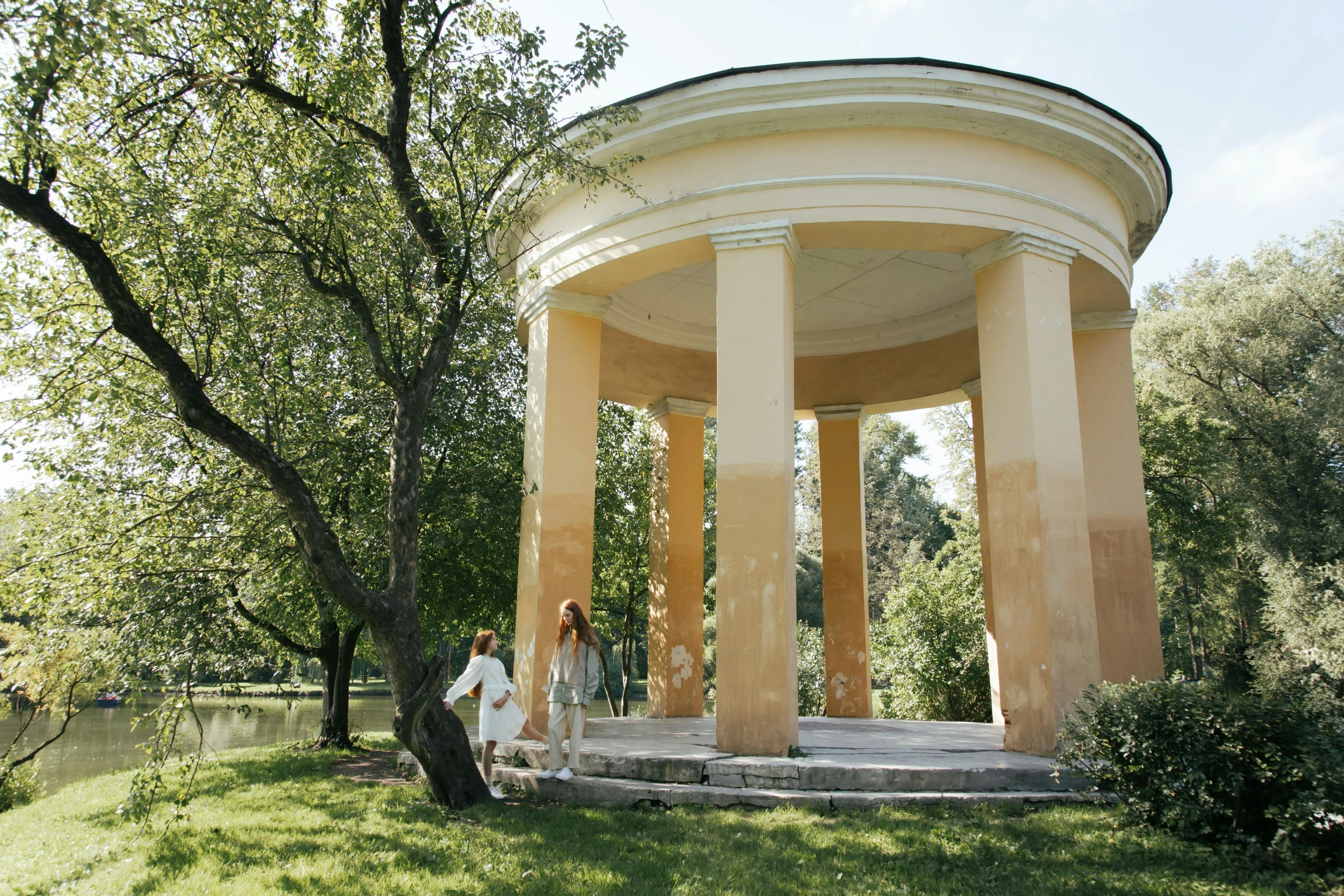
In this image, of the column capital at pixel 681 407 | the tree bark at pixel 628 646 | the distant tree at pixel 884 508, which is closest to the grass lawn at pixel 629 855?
the column capital at pixel 681 407

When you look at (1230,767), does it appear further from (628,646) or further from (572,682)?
(628,646)

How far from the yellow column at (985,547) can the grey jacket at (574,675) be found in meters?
5.92

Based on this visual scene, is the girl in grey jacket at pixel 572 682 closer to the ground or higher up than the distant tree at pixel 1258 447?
closer to the ground

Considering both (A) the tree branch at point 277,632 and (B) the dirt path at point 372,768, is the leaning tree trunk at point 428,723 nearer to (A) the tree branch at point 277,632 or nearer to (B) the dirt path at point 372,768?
(B) the dirt path at point 372,768

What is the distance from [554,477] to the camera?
9180 mm

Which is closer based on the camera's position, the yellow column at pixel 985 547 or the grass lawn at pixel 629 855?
the grass lawn at pixel 629 855

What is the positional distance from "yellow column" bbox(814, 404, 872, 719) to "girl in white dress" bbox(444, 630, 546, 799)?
6830mm

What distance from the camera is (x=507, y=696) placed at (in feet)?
23.1

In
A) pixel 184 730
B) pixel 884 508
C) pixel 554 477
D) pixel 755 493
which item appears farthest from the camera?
pixel 884 508

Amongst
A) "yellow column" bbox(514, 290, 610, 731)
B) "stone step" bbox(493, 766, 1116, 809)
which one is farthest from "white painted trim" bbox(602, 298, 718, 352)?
"stone step" bbox(493, 766, 1116, 809)

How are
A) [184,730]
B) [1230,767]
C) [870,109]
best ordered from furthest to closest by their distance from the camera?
[184,730] → [870,109] → [1230,767]

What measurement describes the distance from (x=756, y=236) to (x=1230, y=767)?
223 inches

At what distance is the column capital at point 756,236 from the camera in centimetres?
801

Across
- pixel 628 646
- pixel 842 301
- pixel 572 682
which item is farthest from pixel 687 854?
pixel 628 646
